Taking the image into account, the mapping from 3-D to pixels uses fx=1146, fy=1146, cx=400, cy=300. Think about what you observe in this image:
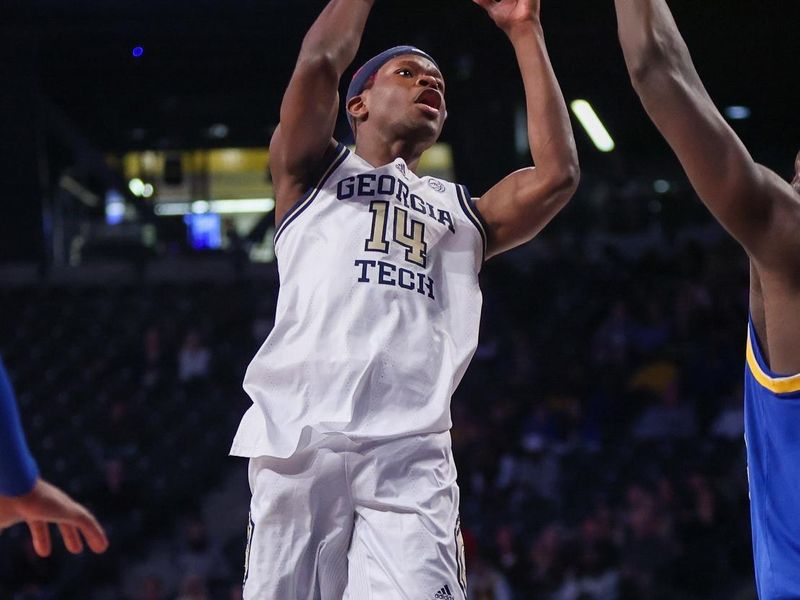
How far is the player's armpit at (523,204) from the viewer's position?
11.7ft

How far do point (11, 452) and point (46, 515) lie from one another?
1.07 ft

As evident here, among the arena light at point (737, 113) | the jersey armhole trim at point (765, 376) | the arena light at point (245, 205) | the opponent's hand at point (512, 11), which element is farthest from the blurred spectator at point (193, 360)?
the jersey armhole trim at point (765, 376)

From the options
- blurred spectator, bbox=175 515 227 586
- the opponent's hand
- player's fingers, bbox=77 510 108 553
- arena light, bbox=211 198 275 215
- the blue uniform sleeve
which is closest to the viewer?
the blue uniform sleeve

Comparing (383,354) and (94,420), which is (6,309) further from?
(383,354)

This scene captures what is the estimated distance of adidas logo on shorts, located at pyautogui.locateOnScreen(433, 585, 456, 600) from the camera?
2942 mm

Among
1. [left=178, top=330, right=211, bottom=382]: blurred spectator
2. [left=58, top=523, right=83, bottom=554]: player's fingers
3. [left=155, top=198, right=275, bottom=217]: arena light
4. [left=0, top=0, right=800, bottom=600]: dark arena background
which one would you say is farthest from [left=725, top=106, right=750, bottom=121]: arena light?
[left=58, top=523, right=83, bottom=554]: player's fingers

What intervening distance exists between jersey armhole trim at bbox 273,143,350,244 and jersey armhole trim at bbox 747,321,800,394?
1371mm

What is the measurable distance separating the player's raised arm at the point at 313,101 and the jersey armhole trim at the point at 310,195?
0.03 m

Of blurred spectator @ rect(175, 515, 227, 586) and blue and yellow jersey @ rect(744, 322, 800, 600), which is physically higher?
blue and yellow jersey @ rect(744, 322, 800, 600)

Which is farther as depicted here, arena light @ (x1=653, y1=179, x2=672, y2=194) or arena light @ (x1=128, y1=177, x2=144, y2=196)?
arena light @ (x1=128, y1=177, x2=144, y2=196)

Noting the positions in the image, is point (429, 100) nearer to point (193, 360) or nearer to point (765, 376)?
point (765, 376)

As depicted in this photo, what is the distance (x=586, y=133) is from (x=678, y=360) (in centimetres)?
543

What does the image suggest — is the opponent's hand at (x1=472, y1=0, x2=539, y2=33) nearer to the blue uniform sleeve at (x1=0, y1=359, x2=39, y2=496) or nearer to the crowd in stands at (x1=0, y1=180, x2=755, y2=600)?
the blue uniform sleeve at (x1=0, y1=359, x2=39, y2=496)

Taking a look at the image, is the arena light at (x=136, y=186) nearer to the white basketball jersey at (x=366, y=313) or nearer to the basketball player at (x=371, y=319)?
the basketball player at (x=371, y=319)
